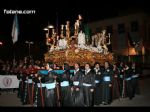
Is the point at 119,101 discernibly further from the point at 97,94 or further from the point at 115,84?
the point at 97,94

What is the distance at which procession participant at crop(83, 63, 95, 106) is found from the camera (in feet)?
26.8

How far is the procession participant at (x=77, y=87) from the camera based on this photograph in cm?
805

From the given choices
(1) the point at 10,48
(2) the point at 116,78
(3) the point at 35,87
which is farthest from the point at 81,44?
(1) the point at 10,48

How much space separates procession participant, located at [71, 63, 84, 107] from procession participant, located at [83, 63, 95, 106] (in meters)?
0.14

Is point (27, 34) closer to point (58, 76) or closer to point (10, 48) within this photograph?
point (10, 48)

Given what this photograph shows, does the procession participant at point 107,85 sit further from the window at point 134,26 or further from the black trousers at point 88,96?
the window at point 134,26

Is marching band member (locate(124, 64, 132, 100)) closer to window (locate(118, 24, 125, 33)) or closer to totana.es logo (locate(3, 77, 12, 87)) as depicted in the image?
totana.es logo (locate(3, 77, 12, 87))

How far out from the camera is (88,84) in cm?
822

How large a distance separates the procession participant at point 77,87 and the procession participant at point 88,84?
0.14m

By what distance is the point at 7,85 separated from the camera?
1126cm

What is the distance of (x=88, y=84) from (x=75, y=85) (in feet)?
1.29

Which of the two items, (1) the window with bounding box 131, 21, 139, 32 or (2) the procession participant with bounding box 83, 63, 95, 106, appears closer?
(2) the procession participant with bounding box 83, 63, 95, 106

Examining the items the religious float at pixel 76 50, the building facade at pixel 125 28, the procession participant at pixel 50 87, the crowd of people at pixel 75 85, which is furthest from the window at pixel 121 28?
the procession participant at pixel 50 87

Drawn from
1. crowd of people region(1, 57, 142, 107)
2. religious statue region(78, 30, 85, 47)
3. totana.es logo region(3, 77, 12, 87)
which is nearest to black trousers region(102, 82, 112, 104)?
crowd of people region(1, 57, 142, 107)
